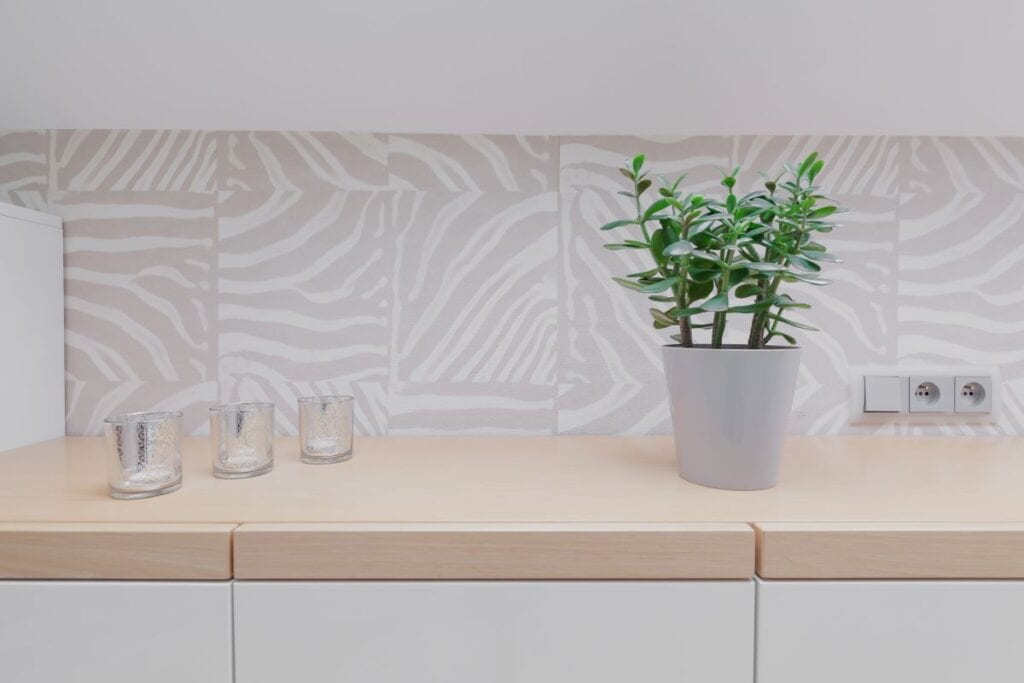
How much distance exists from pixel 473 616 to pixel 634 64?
75 centimetres

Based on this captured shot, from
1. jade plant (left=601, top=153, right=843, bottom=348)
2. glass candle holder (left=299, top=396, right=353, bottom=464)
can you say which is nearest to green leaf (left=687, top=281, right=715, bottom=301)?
jade plant (left=601, top=153, right=843, bottom=348)

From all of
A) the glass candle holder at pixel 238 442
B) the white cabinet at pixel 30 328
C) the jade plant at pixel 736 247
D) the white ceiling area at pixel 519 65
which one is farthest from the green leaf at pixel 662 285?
the white cabinet at pixel 30 328

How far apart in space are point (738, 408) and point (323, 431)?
53 centimetres

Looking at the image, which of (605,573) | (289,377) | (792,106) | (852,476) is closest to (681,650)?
(605,573)

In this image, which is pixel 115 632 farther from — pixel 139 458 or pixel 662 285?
pixel 662 285

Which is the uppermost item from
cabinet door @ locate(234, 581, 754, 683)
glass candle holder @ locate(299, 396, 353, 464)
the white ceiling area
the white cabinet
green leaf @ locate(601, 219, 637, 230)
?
the white ceiling area

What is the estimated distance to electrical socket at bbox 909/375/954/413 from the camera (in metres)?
0.89

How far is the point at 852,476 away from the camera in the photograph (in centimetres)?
66

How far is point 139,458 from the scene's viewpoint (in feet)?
1.89

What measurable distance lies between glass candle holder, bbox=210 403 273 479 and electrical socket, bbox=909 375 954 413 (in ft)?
3.25

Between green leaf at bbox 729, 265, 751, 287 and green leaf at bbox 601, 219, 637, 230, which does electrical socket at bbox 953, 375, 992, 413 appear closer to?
green leaf at bbox 729, 265, 751, 287

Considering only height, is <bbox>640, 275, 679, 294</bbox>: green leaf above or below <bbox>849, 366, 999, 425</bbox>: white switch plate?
above

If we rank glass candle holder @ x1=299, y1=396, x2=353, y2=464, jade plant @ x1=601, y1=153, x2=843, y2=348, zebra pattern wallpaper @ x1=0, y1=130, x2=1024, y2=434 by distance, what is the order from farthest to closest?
zebra pattern wallpaper @ x1=0, y1=130, x2=1024, y2=434
glass candle holder @ x1=299, y1=396, x2=353, y2=464
jade plant @ x1=601, y1=153, x2=843, y2=348

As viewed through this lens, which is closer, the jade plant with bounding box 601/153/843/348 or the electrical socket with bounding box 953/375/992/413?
the jade plant with bounding box 601/153/843/348
